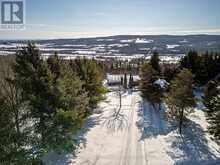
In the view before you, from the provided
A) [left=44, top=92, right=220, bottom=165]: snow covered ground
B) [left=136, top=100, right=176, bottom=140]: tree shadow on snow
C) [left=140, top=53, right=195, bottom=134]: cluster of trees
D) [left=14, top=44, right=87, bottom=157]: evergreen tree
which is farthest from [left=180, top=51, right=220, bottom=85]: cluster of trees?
[left=14, top=44, right=87, bottom=157]: evergreen tree

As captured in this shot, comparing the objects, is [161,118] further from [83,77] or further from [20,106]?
[20,106]

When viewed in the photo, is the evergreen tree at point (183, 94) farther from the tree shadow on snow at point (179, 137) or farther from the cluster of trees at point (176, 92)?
the tree shadow on snow at point (179, 137)

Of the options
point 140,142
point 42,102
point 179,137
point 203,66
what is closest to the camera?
point 42,102

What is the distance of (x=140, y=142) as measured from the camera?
21.8 metres

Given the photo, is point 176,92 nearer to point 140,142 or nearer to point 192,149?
point 192,149

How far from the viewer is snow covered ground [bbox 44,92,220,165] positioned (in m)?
18.2

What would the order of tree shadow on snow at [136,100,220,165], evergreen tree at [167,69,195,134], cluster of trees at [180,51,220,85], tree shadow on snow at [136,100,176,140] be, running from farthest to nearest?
1. cluster of trees at [180,51,220,85]
2. tree shadow on snow at [136,100,176,140]
3. evergreen tree at [167,69,195,134]
4. tree shadow on snow at [136,100,220,165]

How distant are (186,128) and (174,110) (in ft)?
7.52

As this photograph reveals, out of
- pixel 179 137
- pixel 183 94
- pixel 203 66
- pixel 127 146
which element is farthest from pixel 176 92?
pixel 203 66

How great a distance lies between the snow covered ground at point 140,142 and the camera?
18.2 meters

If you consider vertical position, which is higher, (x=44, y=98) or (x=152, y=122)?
(x=44, y=98)

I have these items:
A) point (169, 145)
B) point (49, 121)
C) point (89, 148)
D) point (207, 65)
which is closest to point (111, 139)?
point (89, 148)

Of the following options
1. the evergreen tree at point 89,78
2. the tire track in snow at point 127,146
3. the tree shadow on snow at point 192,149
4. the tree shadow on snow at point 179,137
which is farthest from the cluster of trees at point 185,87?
the evergreen tree at point 89,78

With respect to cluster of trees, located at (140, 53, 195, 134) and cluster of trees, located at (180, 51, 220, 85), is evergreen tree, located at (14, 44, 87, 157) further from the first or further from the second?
cluster of trees, located at (180, 51, 220, 85)
